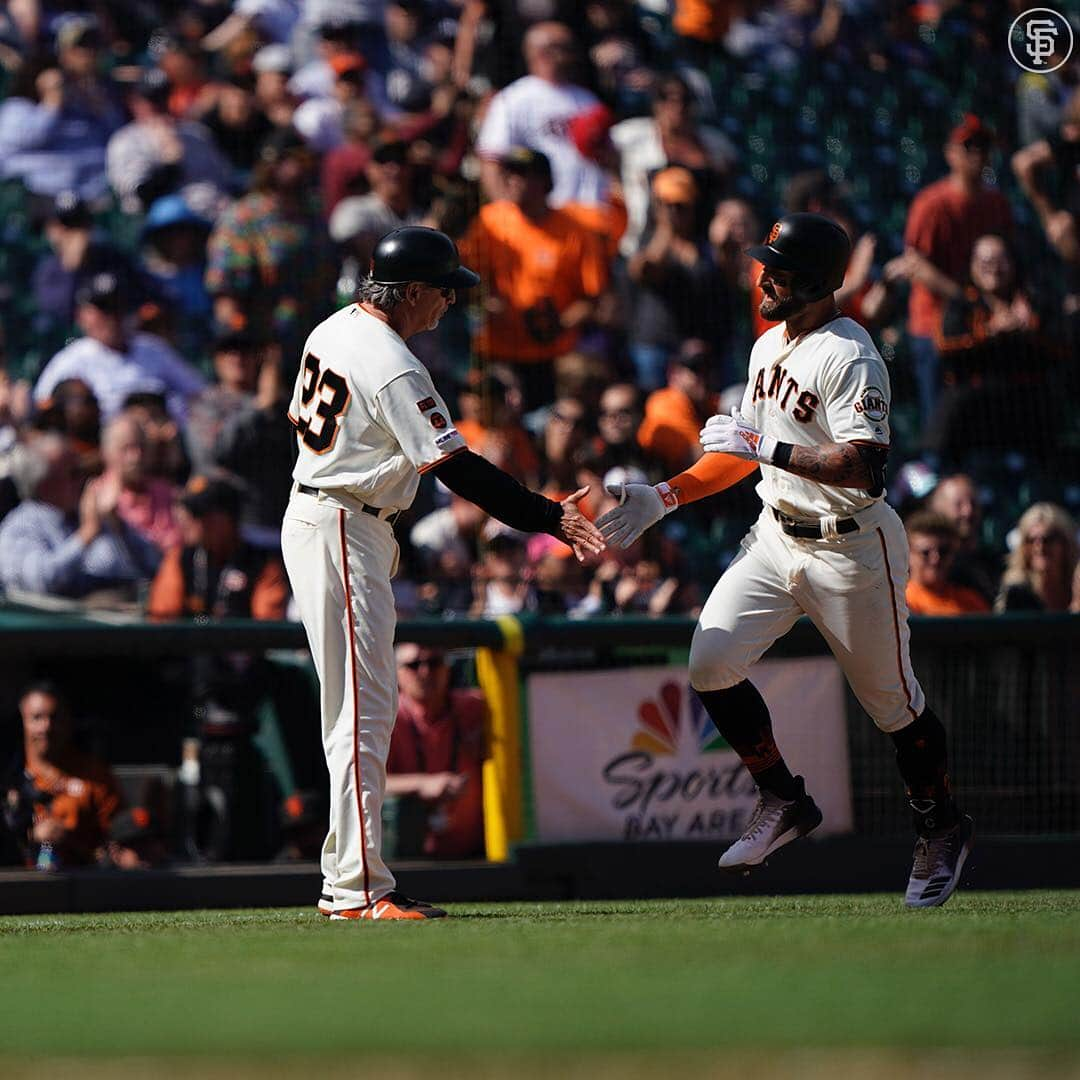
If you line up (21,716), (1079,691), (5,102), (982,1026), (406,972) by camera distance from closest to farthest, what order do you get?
(982,1026)
(406,972)
(21,716)
(1079,691)
(5,102)

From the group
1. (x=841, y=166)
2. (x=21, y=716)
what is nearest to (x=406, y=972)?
(x=21, y=716)

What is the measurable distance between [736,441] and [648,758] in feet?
7.01

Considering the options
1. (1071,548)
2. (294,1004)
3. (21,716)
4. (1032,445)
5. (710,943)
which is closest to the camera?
(294,1004)

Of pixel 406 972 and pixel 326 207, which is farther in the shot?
pixel 326 207

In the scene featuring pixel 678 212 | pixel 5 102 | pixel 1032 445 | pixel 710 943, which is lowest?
pixel 710 943

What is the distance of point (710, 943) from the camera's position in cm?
449

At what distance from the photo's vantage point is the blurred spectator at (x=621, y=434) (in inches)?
368

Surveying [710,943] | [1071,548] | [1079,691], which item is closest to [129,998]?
[710,943]

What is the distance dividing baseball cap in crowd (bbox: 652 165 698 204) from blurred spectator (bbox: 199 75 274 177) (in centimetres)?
221

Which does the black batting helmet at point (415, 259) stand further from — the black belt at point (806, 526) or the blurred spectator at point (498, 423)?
the blurred spectator at point (498, 423)

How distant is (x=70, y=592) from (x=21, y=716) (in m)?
1.79

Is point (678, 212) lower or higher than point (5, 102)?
lower

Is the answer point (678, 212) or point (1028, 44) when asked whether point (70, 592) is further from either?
point (1028, 44)

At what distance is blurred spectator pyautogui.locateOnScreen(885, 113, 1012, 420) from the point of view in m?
10.2
